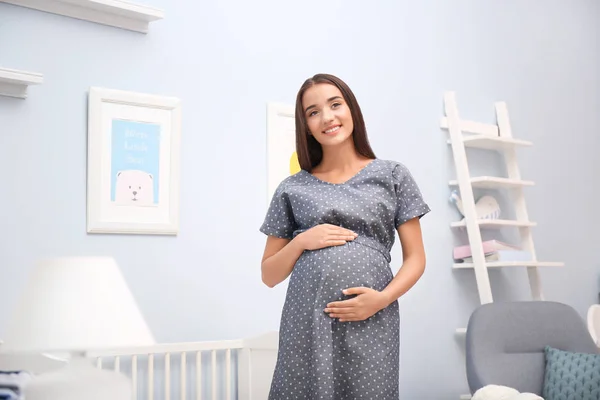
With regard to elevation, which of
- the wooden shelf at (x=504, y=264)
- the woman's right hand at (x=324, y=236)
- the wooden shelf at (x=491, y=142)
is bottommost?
the wooden shelf at (x=504, y=264)

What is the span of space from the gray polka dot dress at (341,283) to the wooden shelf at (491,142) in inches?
50.1

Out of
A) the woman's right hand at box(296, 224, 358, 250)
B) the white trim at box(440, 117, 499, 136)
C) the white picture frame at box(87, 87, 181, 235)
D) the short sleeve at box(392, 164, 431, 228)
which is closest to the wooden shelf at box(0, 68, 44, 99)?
the white picture frame at box(87, 87, 181, 235)

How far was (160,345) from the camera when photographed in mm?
2016

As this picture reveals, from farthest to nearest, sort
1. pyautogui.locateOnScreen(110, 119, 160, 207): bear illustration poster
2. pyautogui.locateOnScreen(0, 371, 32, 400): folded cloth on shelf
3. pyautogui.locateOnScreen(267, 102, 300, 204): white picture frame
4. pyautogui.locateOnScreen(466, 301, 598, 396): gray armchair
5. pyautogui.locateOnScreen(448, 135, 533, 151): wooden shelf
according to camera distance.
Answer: pyautogui.locateOnScreen(448, 135, 533, 151): wooden shelf, pyautogui.locateOnScreen(267, 102, 300, 204): white picture frame, pyautogui.locateOnScreen(466, 301, 598, 396): gray armchair, pyautogui.locateOnScreen(110, 119, 160, 207): bear illustration poster, pyautogui.locateOnScreen(0, 371, 32, 400): folded cloth on shelf

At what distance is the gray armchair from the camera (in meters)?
2.22

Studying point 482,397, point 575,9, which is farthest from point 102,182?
point 575,9

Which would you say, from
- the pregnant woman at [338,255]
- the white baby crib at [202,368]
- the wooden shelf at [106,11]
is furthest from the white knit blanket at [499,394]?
the wooden shelf at [106,11]

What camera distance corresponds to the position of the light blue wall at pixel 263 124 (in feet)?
6.43

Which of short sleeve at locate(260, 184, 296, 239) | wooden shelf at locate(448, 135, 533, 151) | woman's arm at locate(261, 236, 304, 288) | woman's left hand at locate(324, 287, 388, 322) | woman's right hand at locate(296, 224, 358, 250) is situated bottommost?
woman's left hand at locate(324, 287, 388, 322)

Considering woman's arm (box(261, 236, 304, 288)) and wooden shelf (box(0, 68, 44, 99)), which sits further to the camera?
wooden shelf (box(0, 68, 44, 99))

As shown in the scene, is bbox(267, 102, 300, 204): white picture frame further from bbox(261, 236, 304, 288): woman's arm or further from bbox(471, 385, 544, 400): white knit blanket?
bbox(471, 385, 544, 400): white knit blanket

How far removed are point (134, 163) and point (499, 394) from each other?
1.13 metres

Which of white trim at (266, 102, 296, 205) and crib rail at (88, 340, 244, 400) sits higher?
white trim at (266, 102, 296, 205)

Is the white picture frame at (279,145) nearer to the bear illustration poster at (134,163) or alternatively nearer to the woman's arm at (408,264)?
the bear illustration poster at (134,163)
